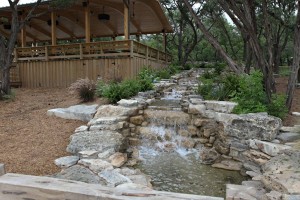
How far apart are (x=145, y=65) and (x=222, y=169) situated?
26.9 ft

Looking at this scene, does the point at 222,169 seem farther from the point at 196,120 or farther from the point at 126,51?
the point at 126,51

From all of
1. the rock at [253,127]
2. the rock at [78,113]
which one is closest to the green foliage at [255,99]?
the rock at [253,127]

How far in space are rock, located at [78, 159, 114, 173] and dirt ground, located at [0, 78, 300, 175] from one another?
0.43 metres

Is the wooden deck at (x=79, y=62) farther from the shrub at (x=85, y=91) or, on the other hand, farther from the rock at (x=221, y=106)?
the rock at (x=221, y=106)

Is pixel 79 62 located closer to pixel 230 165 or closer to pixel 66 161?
pixel 66 161

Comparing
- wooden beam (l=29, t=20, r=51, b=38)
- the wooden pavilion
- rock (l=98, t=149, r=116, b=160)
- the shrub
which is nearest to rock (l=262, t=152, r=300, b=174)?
rock (l=98, t=149, r=116, b=160)

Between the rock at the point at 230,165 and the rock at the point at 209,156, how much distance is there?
146 mm

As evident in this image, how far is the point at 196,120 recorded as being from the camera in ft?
21.1

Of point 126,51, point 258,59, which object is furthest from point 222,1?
point 126,51

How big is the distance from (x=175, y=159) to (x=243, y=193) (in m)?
2.19

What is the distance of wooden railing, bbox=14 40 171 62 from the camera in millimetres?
11094

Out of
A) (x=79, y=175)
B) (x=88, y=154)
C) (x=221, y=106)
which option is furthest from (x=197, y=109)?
(x=79, y=175)

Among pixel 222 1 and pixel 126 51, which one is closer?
pixel 222 1

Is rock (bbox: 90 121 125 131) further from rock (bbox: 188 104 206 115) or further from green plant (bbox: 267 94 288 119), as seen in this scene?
green plant (bbox: 267 94 288 119)
